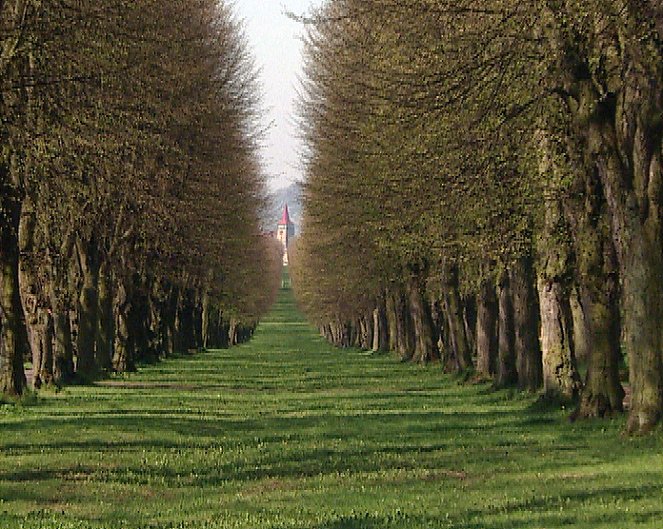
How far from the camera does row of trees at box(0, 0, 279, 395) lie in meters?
26.9

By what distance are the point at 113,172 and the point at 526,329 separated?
10204 mm

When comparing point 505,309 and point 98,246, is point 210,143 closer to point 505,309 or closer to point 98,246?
point 98,246

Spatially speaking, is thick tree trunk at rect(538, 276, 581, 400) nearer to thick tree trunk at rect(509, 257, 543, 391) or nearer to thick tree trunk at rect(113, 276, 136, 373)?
thick tree trunk at rect(509, 257, 543, 391)

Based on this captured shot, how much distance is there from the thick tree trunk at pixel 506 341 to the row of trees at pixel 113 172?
370 inches

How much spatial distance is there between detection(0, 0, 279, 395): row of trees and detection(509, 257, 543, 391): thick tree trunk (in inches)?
360

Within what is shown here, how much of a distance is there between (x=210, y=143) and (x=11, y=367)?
18256 mm

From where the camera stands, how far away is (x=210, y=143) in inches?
2014

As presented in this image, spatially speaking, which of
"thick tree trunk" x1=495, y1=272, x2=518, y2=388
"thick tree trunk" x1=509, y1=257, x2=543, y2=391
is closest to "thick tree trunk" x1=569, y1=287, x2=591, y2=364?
"thick tree trunk" x1=495, y1=272, x2=518, y2=388

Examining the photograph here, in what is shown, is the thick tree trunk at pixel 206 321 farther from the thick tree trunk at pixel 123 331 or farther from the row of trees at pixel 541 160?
the row of trees at pixel 541 160

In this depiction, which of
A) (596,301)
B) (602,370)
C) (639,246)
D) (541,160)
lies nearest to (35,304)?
(541,160)

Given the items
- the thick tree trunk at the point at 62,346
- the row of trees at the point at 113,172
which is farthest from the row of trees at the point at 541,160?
the thick tree trunk at the point at 62,346

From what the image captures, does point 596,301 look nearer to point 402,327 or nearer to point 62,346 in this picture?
point 62,346

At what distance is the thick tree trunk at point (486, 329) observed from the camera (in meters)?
42.5

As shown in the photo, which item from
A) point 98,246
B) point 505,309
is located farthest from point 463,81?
point 98,246
